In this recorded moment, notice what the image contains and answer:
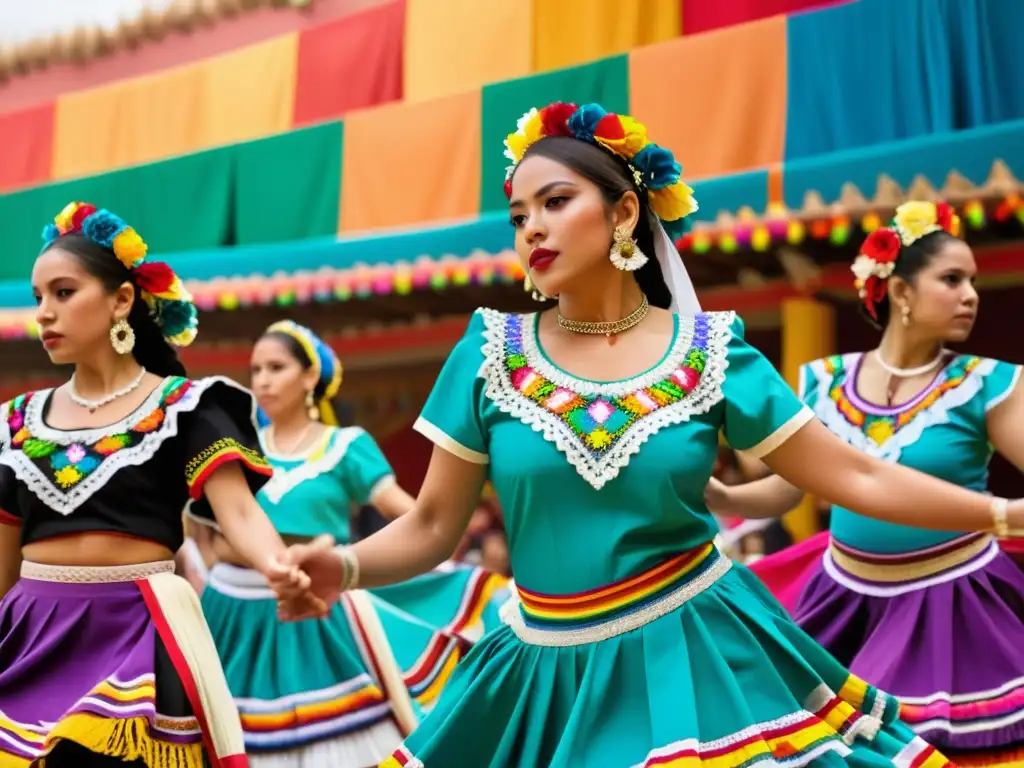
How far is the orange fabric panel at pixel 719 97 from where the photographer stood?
6684mm

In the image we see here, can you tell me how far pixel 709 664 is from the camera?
2070 millimetres

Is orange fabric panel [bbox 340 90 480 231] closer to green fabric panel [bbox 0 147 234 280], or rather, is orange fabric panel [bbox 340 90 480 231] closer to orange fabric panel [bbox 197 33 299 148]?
green fabric panel [bbox 0 147 234 280]

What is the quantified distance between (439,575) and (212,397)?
85.6 inches

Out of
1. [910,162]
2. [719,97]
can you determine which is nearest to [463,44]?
[719,97]

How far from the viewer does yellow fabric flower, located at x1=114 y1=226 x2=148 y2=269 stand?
3070 mm

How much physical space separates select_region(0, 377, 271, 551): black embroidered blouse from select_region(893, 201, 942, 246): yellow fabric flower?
196 centimetres

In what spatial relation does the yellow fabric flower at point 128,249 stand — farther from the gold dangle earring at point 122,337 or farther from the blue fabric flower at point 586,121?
the blue fabric flower at point 586,121

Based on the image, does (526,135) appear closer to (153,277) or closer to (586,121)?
(586,121)

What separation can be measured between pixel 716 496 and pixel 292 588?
130 centimetres

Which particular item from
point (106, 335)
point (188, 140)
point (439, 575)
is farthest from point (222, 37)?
point (106, 335)

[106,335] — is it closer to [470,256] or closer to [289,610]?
[289,610]

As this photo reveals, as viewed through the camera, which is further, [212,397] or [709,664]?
[212,397]

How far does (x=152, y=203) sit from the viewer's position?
9.38 m

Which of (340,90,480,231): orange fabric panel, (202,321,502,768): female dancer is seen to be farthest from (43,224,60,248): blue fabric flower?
(340,90,480,231): orange fabric panel
